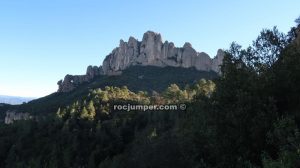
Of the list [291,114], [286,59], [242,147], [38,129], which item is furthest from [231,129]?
[38,129]

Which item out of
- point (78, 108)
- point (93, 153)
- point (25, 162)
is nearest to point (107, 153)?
point (93, 153)

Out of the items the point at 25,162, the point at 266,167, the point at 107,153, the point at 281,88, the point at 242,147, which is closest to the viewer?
the point at 266,167

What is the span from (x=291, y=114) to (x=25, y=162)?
7856 centimetres

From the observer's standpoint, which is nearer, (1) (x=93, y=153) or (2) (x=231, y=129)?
(2) (x=231, y=129)

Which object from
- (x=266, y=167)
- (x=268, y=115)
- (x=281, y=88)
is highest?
(x=281, y=88)

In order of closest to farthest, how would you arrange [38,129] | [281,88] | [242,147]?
1. [242,147]
2. [281,88]
3. [38,129]

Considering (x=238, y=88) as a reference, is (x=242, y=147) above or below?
below

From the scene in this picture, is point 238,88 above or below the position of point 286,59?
below

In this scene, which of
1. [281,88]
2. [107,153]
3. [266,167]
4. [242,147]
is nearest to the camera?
[266,167]

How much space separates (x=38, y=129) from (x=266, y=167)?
10254 centimetres

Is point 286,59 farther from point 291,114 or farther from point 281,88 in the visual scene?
point 291,114

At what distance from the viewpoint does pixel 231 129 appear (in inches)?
985

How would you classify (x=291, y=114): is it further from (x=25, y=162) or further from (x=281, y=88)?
(x=25, y=162)

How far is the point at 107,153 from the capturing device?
99.4 meters
